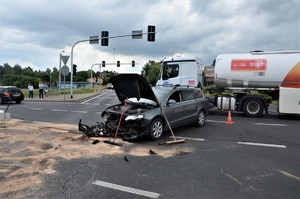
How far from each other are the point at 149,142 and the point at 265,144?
127 inches

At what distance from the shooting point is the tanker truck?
1307 cm

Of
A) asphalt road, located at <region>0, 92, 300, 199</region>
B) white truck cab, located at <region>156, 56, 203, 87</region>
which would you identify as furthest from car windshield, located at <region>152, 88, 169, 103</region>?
white truck cab, located at <region>156, 56, 203, 87</region>

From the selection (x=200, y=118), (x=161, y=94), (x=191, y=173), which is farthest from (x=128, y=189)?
(x=200, y=118)

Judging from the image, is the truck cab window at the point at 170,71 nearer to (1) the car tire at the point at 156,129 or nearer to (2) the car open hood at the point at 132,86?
(2) the car open hood at the point at 132,86

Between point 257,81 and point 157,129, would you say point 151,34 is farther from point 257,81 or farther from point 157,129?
point 157,129

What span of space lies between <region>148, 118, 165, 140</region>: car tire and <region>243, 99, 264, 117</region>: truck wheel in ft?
23.4

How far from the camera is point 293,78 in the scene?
42.8ft

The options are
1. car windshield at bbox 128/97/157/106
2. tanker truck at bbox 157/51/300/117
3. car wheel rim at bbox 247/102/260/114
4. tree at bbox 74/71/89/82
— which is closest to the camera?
car windshield at bbox 128/97/157/106

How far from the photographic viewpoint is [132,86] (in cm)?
859

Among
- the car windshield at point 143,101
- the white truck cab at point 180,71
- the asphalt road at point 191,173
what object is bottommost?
the asphalt road at point 191,173

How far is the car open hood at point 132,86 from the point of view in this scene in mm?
8156

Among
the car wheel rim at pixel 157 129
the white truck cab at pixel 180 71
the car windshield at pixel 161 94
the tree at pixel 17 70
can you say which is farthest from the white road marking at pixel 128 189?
the tree at pixel 17 70

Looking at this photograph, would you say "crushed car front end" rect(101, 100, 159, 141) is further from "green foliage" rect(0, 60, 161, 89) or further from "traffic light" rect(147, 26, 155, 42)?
"green foliage" rect(0, 60, 161, 89)

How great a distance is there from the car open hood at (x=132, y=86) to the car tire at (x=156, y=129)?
0.64 meters
